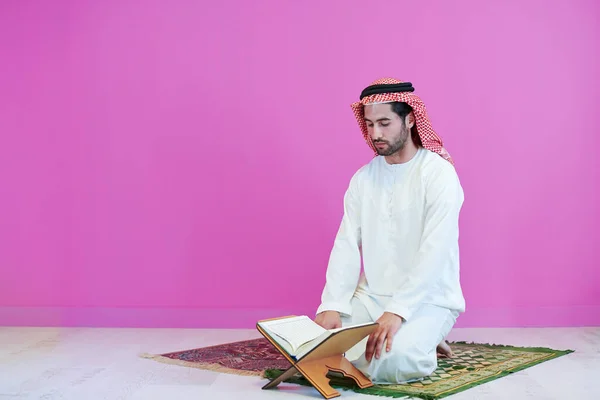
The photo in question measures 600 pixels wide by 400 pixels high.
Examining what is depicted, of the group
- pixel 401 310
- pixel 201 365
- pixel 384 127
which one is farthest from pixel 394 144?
pixel 201 365

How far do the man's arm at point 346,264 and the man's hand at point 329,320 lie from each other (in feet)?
0.07

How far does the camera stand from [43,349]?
381 cm

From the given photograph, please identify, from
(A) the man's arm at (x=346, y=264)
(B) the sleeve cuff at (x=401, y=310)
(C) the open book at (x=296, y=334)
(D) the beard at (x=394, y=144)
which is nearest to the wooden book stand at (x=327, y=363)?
(C) the open book at (x=296, y=334)

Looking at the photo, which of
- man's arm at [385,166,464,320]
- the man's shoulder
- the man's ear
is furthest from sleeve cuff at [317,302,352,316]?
the man's ear

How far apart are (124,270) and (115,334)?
1.61 ft

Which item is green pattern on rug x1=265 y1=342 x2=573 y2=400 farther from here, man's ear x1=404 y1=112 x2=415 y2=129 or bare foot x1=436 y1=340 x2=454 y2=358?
man's ear x1=404 y1=112 x2=415 y2=129

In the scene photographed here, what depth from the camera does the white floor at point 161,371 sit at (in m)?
2.73

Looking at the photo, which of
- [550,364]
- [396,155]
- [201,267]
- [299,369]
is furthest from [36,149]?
[550,364]

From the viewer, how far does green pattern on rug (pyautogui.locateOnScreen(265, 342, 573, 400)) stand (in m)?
2.74

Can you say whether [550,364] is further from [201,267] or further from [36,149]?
[36,149]

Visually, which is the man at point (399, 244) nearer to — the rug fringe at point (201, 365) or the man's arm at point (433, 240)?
the man's arm at point (433, 240)

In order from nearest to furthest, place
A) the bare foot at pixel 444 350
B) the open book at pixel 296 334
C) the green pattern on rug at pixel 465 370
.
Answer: the open book at pixel 296 334 → the green pattern on rug at pixel 465 370 → the bare foot at pixel 444 350

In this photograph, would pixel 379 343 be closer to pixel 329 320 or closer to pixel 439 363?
pixel 329 320

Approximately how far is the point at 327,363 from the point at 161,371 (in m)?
0.81
